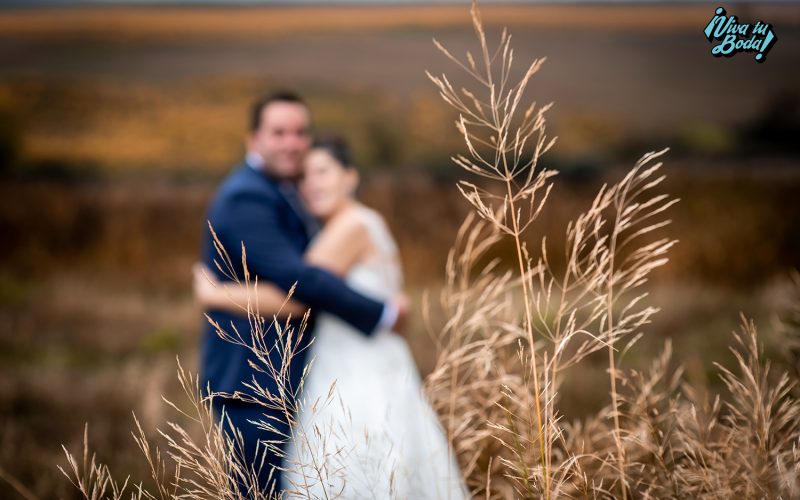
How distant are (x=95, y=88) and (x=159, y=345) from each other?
5.92 metres

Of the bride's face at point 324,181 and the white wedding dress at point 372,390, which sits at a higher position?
the bride's face at point 324,181

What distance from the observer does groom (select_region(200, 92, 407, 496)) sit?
8.58 feet

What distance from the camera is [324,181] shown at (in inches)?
121

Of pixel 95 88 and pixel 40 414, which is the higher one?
pixel 95 88

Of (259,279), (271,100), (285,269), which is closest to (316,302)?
(285,269)

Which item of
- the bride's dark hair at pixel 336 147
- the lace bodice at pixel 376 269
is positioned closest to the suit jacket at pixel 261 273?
the lace bodice at pixel 376 269

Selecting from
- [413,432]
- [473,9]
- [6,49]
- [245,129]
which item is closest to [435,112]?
[245,129]

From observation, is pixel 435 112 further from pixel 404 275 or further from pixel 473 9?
pixel 473 9

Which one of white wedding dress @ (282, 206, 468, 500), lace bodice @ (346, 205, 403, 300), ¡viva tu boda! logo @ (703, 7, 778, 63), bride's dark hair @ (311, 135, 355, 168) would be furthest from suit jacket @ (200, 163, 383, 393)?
¡viva tu boda! logo @ (703, 7, 778, 63)

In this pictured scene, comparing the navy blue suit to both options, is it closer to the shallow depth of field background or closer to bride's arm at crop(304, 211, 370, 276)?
bride's arm at crop(304, 211, 370, 276)

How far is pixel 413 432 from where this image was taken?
2719mm

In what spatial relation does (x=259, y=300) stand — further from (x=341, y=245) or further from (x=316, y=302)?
(x=341, y=245)

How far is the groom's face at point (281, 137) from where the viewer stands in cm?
294

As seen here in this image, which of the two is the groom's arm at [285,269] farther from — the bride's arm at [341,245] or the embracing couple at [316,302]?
the bride's arm at [341,245]
